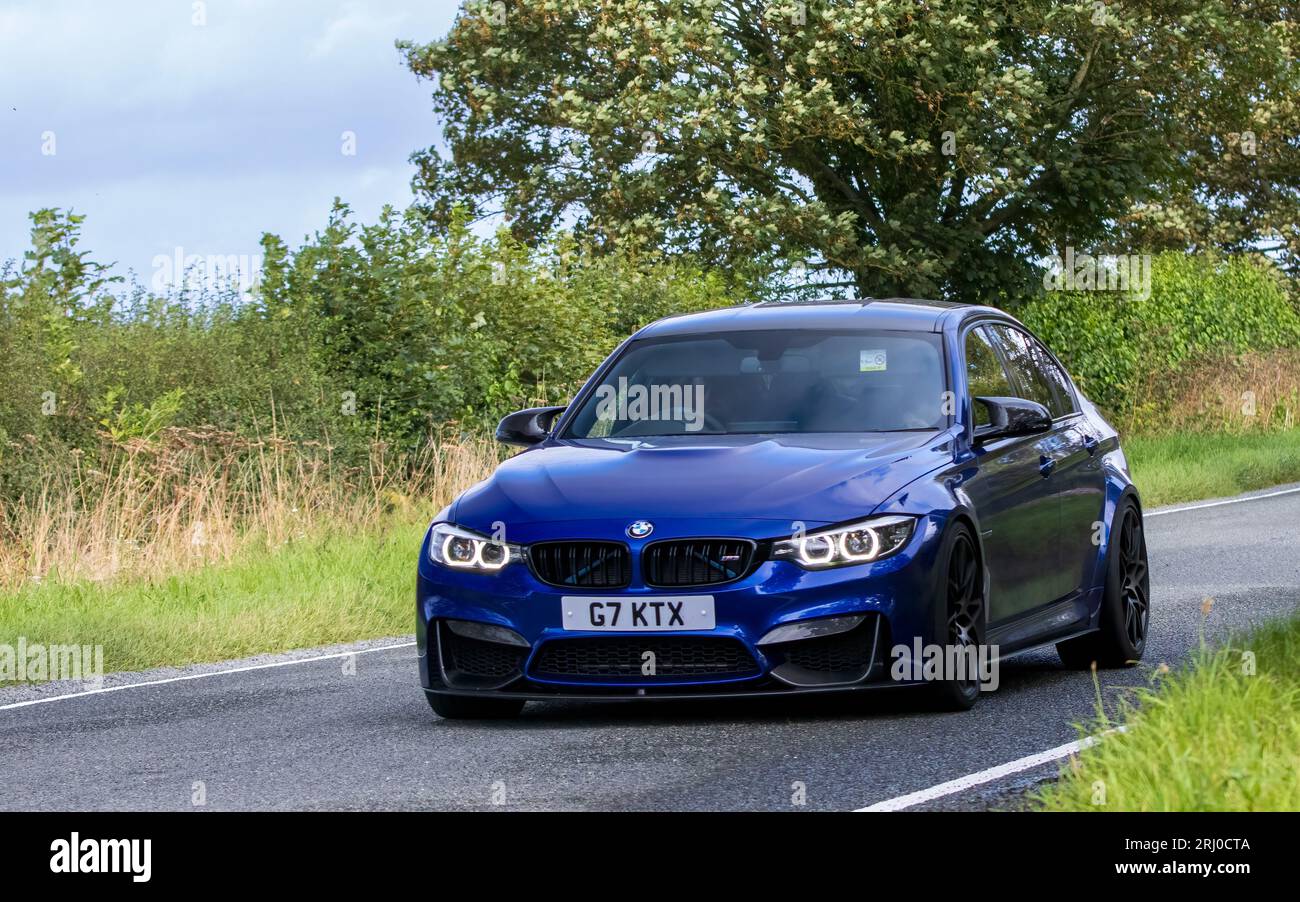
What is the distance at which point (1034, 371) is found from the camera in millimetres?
10891

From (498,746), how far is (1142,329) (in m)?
26.3

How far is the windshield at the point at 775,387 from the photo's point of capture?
9406mm

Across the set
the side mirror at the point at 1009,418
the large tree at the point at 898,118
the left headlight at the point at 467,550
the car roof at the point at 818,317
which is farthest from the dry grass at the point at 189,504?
the large tree at the point at 898,118

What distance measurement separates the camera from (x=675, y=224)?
32.2 meters

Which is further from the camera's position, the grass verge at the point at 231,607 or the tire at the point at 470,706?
the grass verge at the point at 231,607

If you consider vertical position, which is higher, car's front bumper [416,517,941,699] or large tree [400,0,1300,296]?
large tree [400,0,1300,296]

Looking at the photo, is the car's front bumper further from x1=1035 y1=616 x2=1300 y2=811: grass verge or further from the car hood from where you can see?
x1=1035 y1=616 x2=1300 y2=811: grass verge

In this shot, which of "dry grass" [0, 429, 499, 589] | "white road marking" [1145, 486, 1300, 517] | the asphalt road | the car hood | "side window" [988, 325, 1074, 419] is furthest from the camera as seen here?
"white road marking" [1145, 486, 1300, 517]

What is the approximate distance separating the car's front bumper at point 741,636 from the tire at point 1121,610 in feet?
7.24

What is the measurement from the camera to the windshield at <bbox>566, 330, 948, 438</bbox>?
9406 mm

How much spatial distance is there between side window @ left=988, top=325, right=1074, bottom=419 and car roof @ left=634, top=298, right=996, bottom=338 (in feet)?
1.03

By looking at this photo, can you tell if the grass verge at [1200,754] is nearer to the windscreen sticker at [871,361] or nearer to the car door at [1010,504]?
the car door at [1010,504]

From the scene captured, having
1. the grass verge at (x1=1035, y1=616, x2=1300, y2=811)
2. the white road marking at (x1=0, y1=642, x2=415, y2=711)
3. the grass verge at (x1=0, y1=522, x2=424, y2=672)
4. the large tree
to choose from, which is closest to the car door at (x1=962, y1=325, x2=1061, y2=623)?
the grass verge at (x1=1035, y1=616, x2=1300, y2=811)

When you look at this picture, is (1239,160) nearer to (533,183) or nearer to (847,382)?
(533,183)
